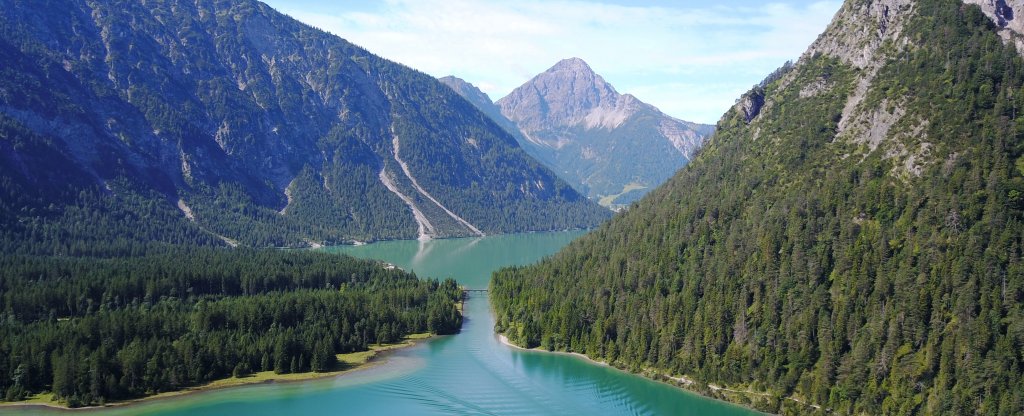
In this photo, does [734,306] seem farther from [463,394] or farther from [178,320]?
[178,320]

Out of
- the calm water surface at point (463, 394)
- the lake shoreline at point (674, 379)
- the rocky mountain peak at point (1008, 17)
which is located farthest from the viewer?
the rocky mountain peak at point (1008, 17)

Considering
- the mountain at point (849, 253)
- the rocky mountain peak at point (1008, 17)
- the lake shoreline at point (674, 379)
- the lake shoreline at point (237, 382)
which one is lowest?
the lake shoreline at point (237, 382)

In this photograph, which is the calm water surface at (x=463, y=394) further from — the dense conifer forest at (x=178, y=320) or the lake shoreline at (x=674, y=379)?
the dense conifer forest at (x=178, y=320)

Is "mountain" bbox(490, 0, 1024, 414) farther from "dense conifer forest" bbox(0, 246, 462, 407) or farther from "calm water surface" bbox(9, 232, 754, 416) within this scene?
"dense conifer forest" bbox(0, 246, 462, 407)

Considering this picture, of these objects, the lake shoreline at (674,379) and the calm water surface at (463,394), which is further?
the lake shoreline at (674,379)

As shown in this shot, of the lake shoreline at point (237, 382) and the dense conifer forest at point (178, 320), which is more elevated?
the dense conifer forest at point (178, 320)

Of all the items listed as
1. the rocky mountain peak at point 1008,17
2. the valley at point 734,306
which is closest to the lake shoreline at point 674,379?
the valley at point 734,306

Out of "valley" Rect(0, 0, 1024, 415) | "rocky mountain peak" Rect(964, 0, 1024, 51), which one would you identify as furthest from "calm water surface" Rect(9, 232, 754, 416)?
"rocky mountain peak" Rect(964, 0, 1024, 51)

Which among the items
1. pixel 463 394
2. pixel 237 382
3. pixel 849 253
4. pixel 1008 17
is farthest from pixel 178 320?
pixel 1008 17
